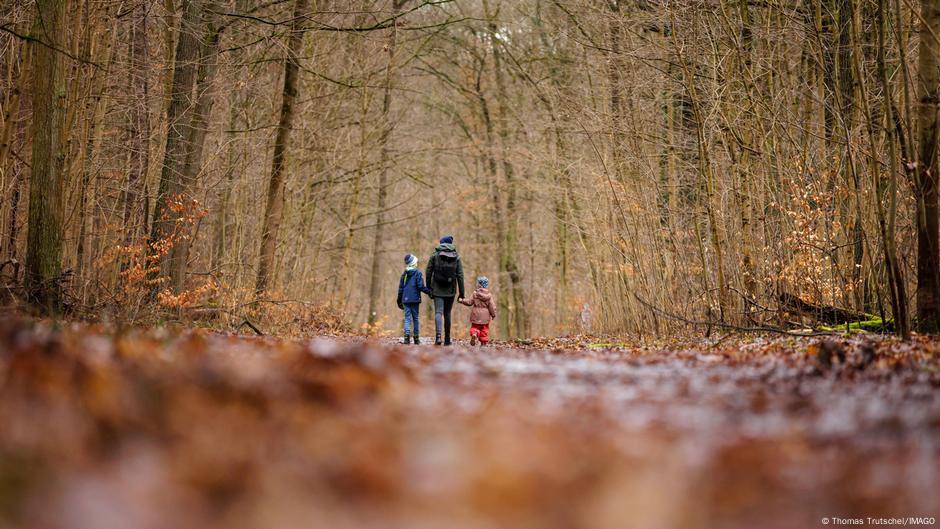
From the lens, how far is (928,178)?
8398 mm

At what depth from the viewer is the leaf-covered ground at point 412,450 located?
1.75 meters

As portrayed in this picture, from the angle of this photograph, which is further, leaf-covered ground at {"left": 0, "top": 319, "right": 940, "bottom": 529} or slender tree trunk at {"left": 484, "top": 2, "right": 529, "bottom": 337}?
slender tree trunk at {"left": 484, "top": 2, "right": 529, "bottom": 337}

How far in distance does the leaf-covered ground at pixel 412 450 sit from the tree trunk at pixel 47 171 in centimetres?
555

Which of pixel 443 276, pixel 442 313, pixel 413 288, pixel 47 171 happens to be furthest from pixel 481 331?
pixel 47 171

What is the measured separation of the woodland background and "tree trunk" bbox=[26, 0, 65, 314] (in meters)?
0.03

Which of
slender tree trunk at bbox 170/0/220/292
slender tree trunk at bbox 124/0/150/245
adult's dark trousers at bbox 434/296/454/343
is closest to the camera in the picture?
slender tree trunk at bbox 170/0/220/292

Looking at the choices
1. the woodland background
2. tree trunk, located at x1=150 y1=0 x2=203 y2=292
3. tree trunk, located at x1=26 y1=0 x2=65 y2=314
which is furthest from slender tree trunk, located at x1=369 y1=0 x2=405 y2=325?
tree trunk, located at x1=26 y1=0 x2=65 y2=314

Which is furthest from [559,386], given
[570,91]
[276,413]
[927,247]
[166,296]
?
[570,91]

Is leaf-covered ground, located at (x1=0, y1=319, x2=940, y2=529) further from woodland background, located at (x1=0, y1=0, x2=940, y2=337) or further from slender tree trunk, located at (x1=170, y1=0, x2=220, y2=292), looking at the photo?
slender tree trunk, located at (x1=170, y1=0, x2=220, y2=292)

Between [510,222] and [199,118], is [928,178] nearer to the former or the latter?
[199,118]

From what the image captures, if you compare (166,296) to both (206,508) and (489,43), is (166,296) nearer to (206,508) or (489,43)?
(206,508)

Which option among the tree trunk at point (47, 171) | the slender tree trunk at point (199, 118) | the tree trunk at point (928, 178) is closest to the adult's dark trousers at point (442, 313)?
the slender tree trunk at point (199, 118)

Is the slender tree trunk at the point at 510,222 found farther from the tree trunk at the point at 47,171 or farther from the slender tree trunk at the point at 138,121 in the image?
the tree trunk at the point at 47,171

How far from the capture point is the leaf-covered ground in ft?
Answer: 5.73
